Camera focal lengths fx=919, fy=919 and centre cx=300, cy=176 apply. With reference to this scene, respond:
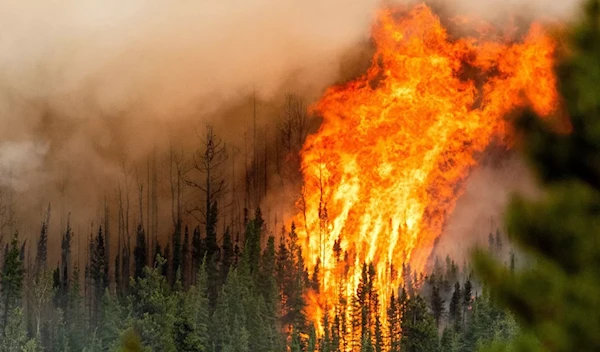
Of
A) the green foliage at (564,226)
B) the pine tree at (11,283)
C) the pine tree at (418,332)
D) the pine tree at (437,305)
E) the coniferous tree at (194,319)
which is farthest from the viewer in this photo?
the pine tree at (437,305)

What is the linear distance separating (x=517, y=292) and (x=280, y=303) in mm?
83902

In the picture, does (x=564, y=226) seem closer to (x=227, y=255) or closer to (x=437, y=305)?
(x=437, y=305)

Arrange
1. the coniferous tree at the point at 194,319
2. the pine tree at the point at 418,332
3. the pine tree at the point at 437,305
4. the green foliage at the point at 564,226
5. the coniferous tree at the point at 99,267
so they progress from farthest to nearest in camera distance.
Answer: the coniferous tree at the point at 99,267 → the pine tree at the point at 437,305 → the pine tree at the point at 418,332 → the coniferous tree at the point at 194,319 → the green foliage at the point at 564,226

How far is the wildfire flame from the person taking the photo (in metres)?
101

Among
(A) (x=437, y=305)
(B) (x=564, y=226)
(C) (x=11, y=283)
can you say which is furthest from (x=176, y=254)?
(B) (x=564, y=226)

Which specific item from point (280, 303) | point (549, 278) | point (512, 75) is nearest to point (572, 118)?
point (549, 278)

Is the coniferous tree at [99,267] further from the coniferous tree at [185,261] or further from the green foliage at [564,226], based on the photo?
the green foliage at [564,226]

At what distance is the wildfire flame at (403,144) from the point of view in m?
101

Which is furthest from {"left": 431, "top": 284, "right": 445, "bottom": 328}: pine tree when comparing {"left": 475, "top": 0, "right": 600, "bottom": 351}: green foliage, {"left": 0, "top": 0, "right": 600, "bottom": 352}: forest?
{"left": 475, "top": 0, "right": 600, "bottom": 351}: green foliage

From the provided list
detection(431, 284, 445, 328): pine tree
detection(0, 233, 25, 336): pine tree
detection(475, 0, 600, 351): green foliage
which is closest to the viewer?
detection(475, 0, 600, 351): green foliage

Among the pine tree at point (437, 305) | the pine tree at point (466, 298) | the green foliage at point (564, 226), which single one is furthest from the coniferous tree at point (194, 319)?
the green foliage at point (564, 226)

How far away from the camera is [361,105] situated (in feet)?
345

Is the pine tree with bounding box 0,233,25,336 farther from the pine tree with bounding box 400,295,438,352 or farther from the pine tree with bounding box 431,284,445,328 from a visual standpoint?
the pine tree with bounding box 431,284,445,328

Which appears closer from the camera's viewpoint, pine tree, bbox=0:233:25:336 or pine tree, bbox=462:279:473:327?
pine tree, bbox=0:233:25:336
